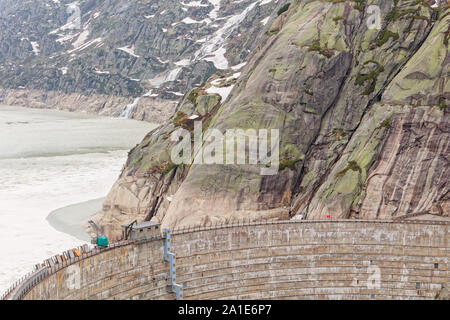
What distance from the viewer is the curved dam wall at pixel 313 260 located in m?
61.8

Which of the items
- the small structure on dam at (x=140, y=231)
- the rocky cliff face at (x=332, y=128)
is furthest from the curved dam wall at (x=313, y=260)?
the rocky cliff face at (x=332, y=128)

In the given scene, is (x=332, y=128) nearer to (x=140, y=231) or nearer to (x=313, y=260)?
(x=313, y=260)

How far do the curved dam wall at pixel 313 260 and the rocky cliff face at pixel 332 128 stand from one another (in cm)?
743

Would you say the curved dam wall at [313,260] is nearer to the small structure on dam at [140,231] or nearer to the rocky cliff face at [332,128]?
the small structure on dam at [140,231]

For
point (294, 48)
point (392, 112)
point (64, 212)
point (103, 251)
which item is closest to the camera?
point (103, 251)

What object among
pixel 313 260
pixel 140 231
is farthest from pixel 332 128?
pixel 140 231

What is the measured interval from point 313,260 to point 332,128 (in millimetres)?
27218

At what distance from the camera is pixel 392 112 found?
80.7 meters

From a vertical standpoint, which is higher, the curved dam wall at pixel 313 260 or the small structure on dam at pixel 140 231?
the small structure on dam at pixel 140 231

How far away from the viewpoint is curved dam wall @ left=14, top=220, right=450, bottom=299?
6184cm

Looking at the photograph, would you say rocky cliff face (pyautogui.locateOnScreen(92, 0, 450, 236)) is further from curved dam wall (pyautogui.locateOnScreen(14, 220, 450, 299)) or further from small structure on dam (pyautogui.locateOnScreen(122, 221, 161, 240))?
small structure on dam (pyautogui.locateOnScreen(122, 221, 161, 240))

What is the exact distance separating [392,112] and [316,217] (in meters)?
17.9
